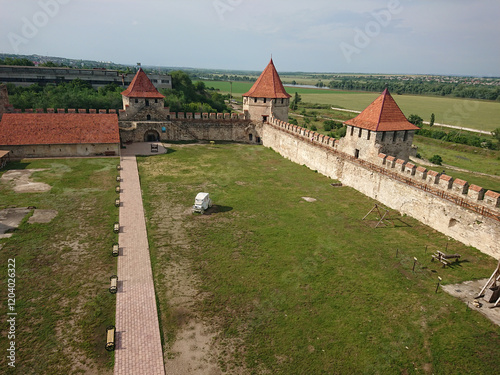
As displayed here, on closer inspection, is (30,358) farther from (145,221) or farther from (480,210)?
(480,210)

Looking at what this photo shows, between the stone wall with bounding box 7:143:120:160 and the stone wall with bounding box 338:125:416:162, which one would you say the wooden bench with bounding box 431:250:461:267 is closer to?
the stone wall with bounding box 338:125:416:162

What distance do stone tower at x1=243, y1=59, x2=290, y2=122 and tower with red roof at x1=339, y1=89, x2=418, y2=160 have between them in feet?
42.4

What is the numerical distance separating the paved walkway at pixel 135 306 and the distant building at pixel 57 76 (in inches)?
1935

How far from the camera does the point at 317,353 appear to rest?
8773mm

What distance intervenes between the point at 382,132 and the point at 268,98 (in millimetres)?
15606

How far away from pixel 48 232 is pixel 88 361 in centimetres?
824

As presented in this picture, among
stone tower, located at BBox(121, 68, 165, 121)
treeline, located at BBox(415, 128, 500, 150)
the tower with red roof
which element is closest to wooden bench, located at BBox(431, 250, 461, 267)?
the tower with red roof

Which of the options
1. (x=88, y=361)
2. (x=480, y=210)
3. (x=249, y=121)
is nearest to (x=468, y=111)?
(x=249, y=121)

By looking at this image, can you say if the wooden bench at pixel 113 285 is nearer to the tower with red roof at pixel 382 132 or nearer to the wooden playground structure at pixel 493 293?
the wooden playground structure at pixel 493 293

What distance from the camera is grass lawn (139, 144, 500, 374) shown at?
28.7 feet

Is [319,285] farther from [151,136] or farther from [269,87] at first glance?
[151,136]

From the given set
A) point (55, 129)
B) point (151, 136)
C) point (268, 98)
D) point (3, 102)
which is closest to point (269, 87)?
point (268, 98)

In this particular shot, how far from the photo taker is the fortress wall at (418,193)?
13579 millimetres

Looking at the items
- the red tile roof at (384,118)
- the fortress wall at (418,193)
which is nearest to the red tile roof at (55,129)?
the fortress wall at (418,193)
